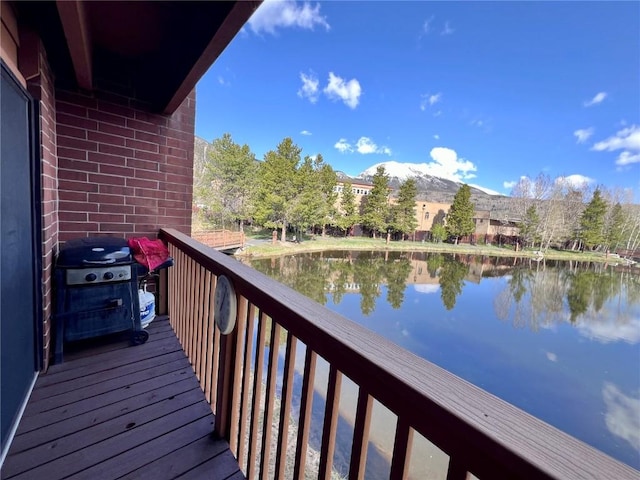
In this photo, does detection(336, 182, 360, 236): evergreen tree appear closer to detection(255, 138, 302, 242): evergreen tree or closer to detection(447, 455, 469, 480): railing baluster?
detection(255, 138, 302, 242): evergreen tree

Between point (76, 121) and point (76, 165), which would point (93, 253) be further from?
point (76, 121)

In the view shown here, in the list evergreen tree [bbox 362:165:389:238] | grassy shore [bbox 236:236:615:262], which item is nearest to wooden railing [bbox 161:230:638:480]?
grassy shore [bbox 236:236:615:262]

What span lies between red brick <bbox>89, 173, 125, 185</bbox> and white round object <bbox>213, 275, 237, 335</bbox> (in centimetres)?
180

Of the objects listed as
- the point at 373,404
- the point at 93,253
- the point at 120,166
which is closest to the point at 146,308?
the point at 93,253

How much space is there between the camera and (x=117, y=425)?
1.49 meters

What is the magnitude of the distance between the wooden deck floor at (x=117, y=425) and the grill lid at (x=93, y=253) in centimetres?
71

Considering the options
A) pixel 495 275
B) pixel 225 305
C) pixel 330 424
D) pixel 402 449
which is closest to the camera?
pixel 402 449

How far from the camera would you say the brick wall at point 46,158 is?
5.20 ft

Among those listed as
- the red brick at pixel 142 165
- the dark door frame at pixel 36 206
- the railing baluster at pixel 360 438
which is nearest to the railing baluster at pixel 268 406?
the railing baluster at pixel 360 438

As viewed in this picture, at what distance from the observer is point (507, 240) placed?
34.6 meters

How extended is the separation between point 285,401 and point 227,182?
2067cm

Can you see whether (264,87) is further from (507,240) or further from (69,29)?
(507,240)

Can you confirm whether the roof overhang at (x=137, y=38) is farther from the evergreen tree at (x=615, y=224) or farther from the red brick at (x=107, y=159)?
the evergreen tree at (x=615, y=224)

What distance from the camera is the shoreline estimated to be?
18.7 metres
